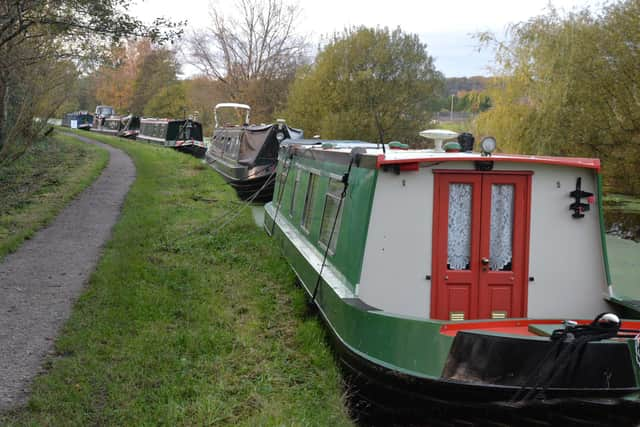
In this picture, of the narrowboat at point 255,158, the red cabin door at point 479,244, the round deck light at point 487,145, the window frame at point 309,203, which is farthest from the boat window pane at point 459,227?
the narrowboat at point 255,158

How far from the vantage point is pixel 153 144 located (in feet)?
110

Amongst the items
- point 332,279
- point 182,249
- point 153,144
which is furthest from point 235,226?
point 153,144

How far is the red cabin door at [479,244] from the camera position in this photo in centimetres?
525

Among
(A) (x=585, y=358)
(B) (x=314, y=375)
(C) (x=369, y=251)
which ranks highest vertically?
(C) (x=369, y=251)

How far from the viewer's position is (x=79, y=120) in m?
55.6

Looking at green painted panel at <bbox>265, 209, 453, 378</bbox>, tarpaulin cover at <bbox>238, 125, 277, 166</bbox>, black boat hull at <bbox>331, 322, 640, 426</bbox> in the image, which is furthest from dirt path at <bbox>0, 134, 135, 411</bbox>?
tarpaulin cover at <bbox>238, 125, 277, 166</bbox>

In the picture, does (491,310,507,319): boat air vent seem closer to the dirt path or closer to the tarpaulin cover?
the dirt path

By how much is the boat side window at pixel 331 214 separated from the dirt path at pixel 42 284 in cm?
259

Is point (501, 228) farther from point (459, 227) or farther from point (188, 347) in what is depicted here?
point (188, 347)

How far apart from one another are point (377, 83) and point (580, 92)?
12897 millimetres

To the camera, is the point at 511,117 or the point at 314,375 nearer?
the point at 314,375

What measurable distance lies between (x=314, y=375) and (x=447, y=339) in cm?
149

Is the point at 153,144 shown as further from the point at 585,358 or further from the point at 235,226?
the point at 585,358

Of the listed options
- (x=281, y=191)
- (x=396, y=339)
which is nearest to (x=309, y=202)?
(x=281, y=191)
